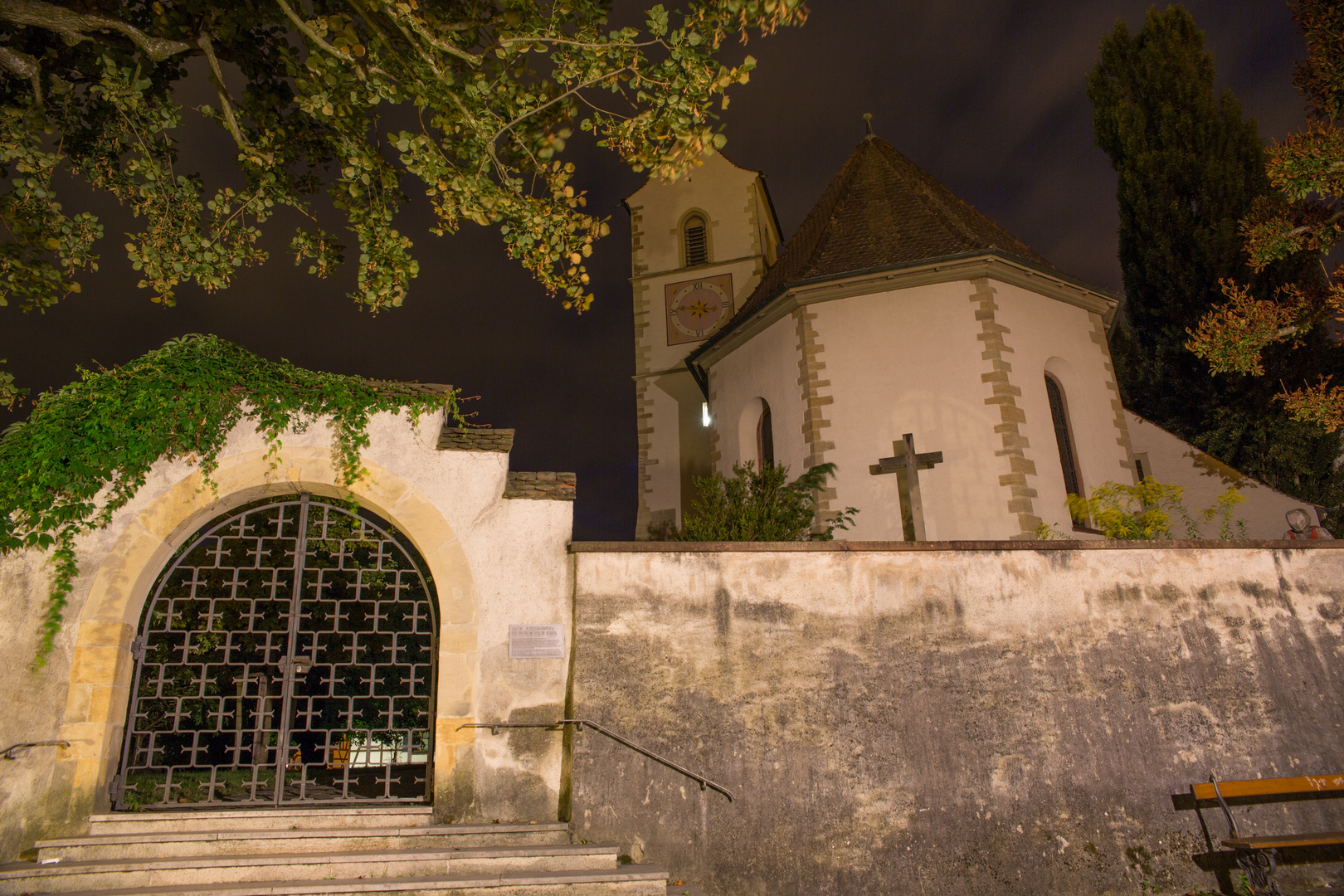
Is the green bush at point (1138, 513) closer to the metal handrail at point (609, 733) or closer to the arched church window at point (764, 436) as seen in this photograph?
the arched church window at point (764, 436)

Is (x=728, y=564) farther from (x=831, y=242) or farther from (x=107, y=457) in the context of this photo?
(x=831, y=242)

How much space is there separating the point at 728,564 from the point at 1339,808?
5642 millimetres

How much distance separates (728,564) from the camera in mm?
6574

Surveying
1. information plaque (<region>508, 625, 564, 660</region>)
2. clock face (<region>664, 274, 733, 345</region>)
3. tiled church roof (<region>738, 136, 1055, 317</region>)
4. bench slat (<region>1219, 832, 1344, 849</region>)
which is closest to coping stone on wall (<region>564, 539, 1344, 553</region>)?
information plaque (<region>508, 625, 564, 660</region>)

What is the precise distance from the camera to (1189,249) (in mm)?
18344

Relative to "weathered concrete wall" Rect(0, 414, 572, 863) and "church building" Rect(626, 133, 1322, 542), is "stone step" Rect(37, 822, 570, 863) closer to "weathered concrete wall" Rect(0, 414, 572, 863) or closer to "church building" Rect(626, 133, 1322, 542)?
"weathered concrete wall" Rect(0, 414, 572, 863)

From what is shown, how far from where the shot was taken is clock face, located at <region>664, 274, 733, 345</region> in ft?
66.7

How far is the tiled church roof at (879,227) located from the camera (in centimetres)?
1257

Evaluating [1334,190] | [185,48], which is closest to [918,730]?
[185,48]

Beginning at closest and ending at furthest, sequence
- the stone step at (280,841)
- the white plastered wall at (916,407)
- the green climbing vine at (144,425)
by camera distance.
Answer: the stone step at (280,841) → the green climbing vine at (144,425) → the white plastered wall at (916,407)

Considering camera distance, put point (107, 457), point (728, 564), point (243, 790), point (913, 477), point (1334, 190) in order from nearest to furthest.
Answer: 1. point (107, 457)
2. point (728, 564)
3. point (913, 477)
4. point (243, 790)
5. point (1334, 190)

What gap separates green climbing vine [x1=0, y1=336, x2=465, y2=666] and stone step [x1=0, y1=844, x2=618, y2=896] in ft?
5.38

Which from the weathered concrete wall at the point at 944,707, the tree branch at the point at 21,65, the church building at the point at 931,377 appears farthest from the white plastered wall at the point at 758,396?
the tree branch at the point at 21,65

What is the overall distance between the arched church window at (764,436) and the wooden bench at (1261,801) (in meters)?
Answer: 8.12
